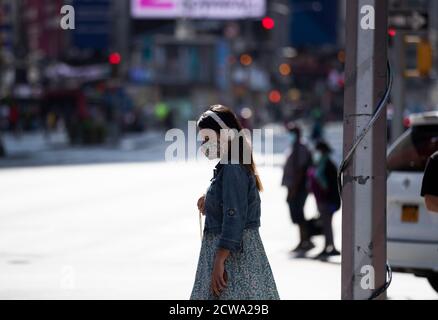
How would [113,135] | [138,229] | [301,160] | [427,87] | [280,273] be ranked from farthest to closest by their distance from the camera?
[427,87] → [113,135] → [138,229] → [301,160] → [280,273]

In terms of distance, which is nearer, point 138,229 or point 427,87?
point 138,229

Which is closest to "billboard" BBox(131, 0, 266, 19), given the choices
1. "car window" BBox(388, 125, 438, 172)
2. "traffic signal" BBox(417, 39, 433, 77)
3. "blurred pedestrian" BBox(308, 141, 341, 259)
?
"traffic signal" BBox(417, 39, 433, 77)

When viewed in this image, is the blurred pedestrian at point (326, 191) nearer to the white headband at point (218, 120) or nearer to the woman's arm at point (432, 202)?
the woman's arm at point (432, 202)

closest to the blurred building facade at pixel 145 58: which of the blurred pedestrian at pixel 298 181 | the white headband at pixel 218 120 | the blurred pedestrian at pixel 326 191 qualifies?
the blurred pedestrian at pixel 298 181

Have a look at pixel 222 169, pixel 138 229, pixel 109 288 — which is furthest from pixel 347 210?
pixel 138 229

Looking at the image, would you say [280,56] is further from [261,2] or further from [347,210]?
[347,210]

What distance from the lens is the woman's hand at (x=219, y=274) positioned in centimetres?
596

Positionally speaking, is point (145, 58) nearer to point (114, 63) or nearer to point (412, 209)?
point (114, 63)

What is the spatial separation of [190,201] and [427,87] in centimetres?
12339

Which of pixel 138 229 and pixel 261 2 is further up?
pixel 261 2

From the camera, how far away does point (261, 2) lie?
286 feet

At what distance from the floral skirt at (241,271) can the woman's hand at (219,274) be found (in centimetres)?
4

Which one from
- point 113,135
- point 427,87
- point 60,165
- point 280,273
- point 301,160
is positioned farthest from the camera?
point 427,87

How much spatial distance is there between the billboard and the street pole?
3061 inches
